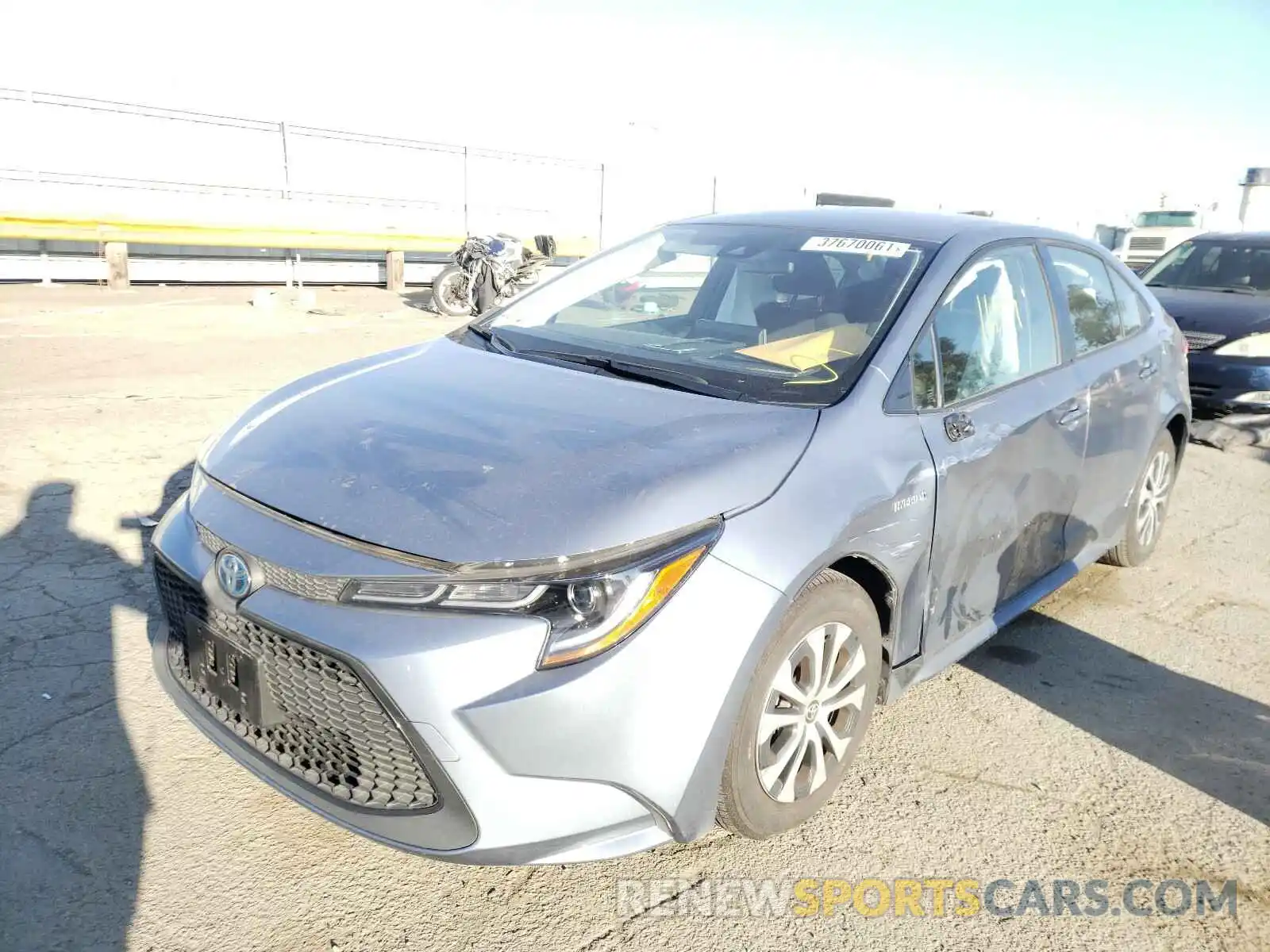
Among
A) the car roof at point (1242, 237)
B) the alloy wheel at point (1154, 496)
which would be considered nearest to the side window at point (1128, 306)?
the alloy wheel at point (1154, 496)

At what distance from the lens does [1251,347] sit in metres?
7.24

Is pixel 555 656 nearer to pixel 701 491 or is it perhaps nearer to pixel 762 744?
pixel 701 491

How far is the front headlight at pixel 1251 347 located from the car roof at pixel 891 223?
14.2 ft

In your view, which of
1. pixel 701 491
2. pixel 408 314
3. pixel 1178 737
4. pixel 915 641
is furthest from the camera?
pixel 408 314

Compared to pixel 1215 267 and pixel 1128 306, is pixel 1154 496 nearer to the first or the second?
pixel 1128 306

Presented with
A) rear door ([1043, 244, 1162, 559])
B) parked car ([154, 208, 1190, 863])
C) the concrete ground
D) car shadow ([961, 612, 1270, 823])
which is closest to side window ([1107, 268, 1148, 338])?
rear door ([1043, 244, 1162, 559])

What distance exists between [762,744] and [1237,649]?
2597 mm

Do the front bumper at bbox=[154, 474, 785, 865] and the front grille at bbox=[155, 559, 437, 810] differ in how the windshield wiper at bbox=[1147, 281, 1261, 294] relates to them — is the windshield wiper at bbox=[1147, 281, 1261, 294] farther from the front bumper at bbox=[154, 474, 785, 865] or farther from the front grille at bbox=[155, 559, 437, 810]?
the front grille at bbox=[155, 559, 437, 810]

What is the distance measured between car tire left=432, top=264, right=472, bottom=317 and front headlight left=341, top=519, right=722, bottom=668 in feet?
39.0

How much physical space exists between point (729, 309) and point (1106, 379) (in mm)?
1600

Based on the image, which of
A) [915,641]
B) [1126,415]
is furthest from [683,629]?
[1126,415]

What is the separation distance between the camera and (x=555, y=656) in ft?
6.40

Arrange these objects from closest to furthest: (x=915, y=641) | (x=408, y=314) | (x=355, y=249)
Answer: (x=915, y=641), (x=408, y=314), (x=355, y=249)

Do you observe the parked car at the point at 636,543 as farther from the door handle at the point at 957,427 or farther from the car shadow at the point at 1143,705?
the car shadow at the point at 1143,705
